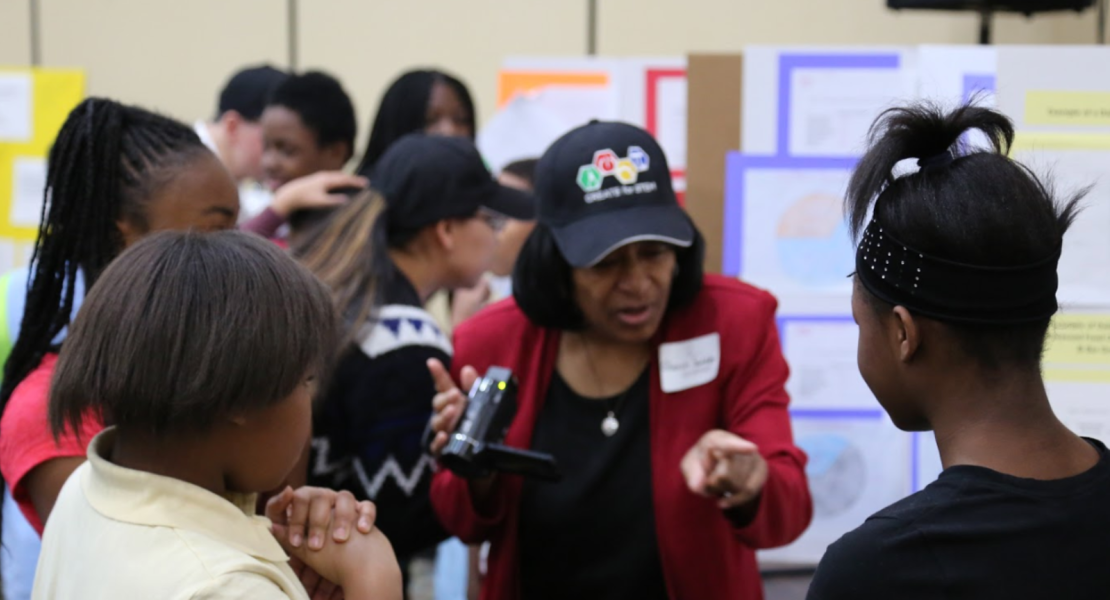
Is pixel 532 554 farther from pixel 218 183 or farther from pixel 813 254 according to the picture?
pixel 813 254

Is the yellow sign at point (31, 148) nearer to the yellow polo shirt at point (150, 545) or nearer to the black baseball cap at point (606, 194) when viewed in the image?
the black baseball cap at point (606, 194)

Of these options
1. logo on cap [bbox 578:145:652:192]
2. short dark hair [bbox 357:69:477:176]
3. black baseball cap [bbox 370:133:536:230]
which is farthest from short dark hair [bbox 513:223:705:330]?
short dark hair [bbox 357:69:477:176]

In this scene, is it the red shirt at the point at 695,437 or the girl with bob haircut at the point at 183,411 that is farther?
the red shirt at the point at 695,437

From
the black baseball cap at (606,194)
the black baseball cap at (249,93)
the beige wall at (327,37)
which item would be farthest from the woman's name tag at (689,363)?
the beige wall at (327,37)

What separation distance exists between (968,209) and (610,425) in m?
0.89

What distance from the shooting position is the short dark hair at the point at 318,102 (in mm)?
3105

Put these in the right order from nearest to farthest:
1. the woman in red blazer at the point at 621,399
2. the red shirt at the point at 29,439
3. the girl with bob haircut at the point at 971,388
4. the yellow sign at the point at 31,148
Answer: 1. the girl with bob haircut at the point at 971,388
2. the red shirt at the point at 29,439
3. the woman in red blazer at the point at 621,399
4. the yellow sign at the point at 31,148

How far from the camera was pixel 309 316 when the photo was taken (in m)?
1.09

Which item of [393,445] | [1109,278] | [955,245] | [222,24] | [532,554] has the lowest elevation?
[532,554]

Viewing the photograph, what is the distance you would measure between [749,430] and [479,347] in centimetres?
47

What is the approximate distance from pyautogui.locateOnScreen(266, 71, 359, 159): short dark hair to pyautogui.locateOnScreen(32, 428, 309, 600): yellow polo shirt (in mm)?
2126

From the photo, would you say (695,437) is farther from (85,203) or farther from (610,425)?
(85,203)

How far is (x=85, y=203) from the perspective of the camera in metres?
1.49

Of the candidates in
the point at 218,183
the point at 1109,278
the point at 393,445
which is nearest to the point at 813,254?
the point at 1109,278
